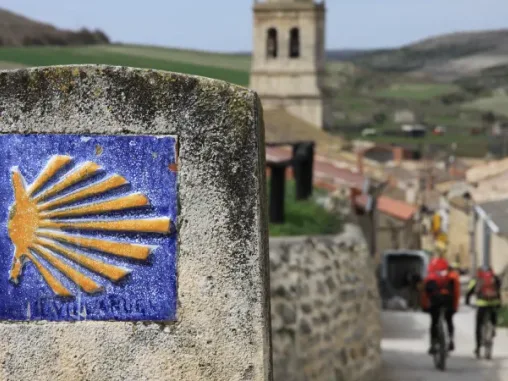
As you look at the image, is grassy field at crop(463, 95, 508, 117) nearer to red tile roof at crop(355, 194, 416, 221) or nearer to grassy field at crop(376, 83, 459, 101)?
grassy field at crop(376, 83, 459, 101)

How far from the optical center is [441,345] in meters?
15.0

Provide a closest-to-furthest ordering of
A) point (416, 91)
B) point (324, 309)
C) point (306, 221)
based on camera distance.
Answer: point (324, 309), point (306, 221), point (416, 91)

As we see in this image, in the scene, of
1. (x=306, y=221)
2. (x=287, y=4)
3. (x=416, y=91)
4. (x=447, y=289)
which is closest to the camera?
(x=447, y=289)

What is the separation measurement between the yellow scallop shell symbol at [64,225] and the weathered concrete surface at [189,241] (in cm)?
15

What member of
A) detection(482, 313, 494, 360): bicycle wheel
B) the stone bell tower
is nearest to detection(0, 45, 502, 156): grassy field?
the stone bell tower

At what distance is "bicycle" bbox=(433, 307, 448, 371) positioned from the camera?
584 inches

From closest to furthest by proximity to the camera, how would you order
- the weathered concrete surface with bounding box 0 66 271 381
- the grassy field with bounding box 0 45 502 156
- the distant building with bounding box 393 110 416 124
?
the weathered concrete surface with bounding box 0 66 271 381, the grassy field with bounding box 0 45 502 156, the distant building with bounding box 393 110 416 124

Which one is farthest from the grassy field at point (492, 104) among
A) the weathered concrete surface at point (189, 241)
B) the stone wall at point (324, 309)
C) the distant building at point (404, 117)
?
the weathered concrete surface at point (189, 241)

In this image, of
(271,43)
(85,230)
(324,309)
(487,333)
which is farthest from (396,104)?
(85,230)

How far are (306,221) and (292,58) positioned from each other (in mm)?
74555

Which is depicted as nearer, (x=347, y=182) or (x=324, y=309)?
(x=324, y=309)

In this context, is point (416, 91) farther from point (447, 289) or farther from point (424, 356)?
point (447, 289)

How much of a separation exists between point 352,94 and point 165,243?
12614 cm

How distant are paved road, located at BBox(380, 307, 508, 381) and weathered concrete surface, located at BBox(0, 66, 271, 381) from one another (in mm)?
10196
